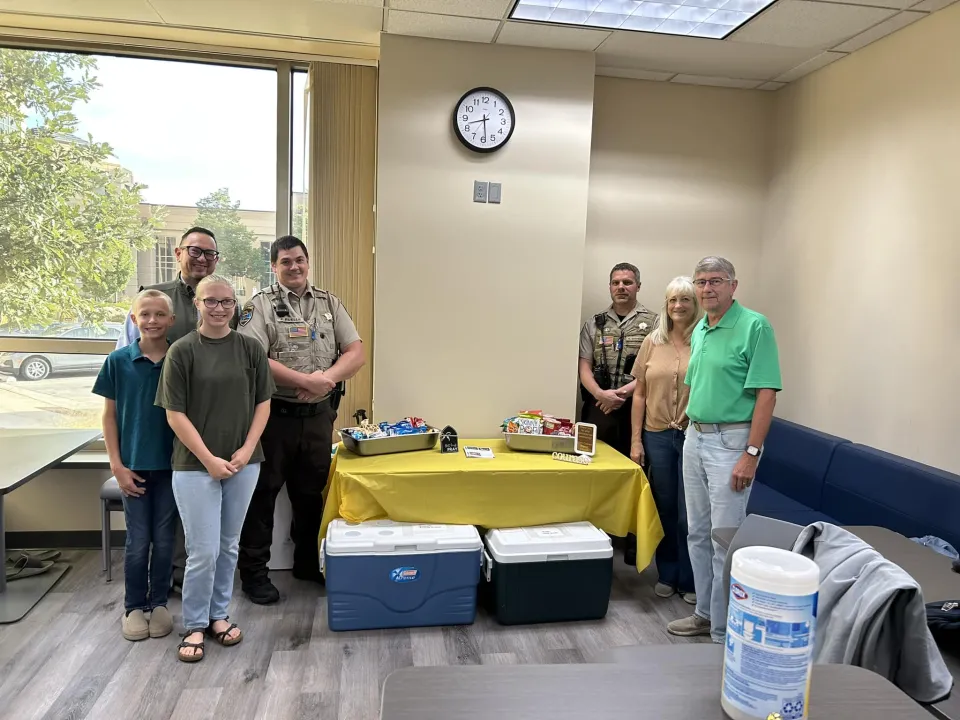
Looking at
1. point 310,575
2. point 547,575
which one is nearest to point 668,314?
point 547,575

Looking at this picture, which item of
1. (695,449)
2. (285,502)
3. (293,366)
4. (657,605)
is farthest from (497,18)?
(657,605)

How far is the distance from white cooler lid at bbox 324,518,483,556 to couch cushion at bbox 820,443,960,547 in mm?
1741

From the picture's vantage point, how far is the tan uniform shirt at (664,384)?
2.96 meters

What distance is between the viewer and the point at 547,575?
2764mm

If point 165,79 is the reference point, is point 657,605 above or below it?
below

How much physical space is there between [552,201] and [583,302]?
0.73 meters

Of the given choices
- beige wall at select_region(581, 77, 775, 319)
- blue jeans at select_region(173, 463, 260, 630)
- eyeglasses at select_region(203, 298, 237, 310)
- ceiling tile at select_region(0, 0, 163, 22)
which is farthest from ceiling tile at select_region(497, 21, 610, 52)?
blue jeans at select_region(173, 463, 260, 630)

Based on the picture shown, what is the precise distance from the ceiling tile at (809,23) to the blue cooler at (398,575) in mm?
2726

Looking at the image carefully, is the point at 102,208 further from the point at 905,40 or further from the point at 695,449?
the point at 905,40

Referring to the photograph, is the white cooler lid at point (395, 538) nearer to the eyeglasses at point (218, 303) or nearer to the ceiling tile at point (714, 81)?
the eyeglasses at point (218, 303)

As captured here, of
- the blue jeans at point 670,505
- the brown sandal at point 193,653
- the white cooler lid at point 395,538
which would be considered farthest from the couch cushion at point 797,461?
the brown sandal at point 193,653

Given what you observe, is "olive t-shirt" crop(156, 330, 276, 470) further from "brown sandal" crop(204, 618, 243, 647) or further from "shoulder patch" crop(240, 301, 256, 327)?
"brown sandal" crop(204, 618, 243, 647)

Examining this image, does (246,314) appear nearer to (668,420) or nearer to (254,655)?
(254,655)

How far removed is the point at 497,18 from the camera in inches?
117
